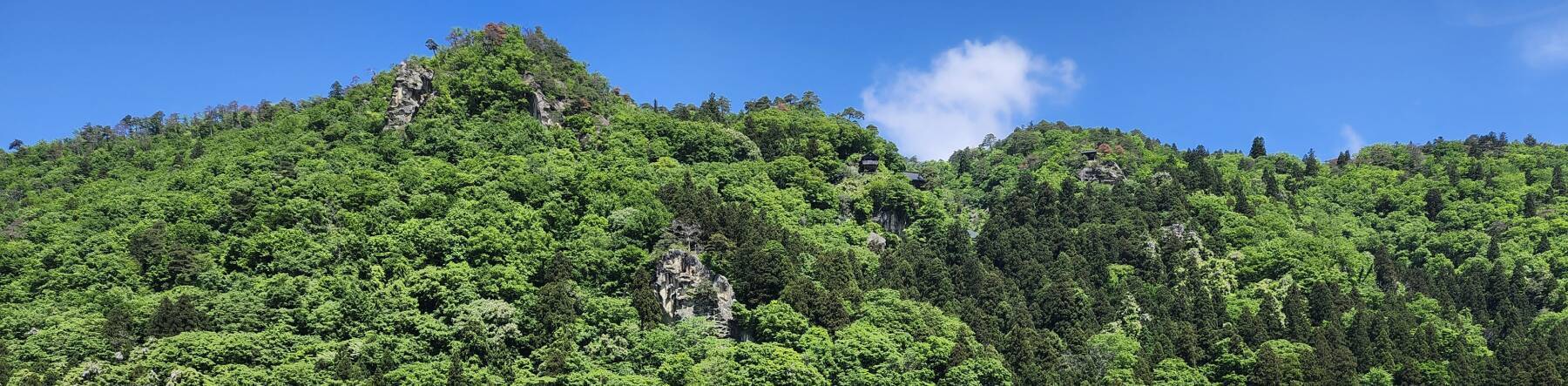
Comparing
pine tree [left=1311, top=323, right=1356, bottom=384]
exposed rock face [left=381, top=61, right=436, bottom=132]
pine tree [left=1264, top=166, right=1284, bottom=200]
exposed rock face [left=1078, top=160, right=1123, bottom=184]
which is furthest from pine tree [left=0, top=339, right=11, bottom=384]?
pine tree [left=1264, top=166, right=1284, bottom=200]

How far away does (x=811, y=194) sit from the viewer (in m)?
113

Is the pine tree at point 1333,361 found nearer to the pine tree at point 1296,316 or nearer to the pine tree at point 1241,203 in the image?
the pine tree at point 1296,316

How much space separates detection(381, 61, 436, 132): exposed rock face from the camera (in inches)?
4444

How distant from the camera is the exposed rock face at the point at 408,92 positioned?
370ft

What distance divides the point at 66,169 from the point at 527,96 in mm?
37618

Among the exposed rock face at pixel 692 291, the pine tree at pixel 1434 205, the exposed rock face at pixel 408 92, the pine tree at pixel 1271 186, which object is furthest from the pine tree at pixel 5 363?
the pine tree at pixel 1434 205

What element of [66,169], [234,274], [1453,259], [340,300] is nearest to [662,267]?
[340,300]

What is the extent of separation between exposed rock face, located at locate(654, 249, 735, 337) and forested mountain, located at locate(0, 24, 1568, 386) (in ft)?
0.52

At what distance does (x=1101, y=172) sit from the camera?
13038cm

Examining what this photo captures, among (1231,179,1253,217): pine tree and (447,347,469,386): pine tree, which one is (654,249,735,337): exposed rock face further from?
(1231,179,1253,217): pine tree

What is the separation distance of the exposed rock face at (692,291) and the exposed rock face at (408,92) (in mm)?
33461

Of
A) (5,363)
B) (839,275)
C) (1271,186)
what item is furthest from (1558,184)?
(5,363)

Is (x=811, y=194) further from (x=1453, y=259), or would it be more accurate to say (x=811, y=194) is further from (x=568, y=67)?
(x=1453, y=259)

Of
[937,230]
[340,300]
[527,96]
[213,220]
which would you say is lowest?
[340,300]
